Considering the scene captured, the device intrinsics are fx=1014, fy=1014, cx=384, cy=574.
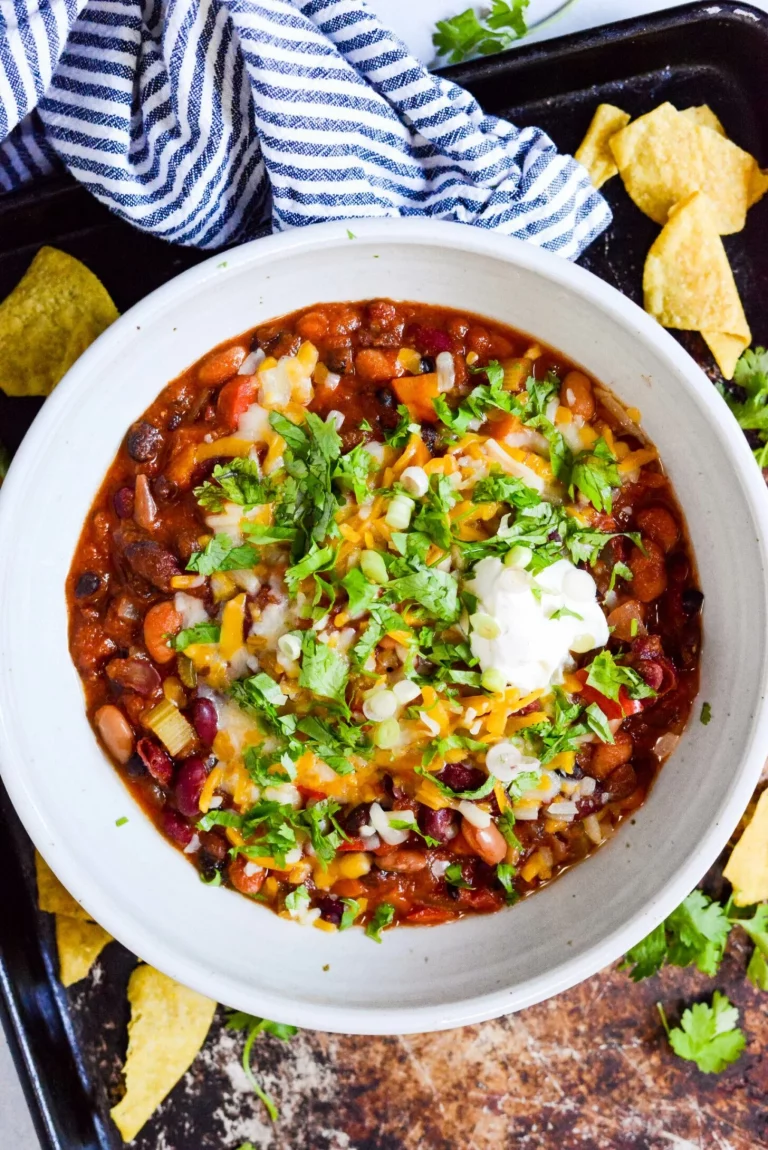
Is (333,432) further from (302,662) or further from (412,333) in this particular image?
(302,662)

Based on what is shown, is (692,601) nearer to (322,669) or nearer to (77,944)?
(322,669)

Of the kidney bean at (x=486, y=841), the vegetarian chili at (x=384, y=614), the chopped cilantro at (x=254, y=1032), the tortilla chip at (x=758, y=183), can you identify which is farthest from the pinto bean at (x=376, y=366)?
the chopped cilantro at (x=254, y=1032)

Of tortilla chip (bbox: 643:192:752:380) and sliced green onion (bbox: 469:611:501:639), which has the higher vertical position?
tortilla chip (bbox: 643:192:752:380)

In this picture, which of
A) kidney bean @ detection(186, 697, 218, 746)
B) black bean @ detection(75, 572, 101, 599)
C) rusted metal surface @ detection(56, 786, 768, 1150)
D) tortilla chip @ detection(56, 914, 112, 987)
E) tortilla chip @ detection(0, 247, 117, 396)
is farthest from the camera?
rusted metal surface @ detection(56, 786, 768, 1150)

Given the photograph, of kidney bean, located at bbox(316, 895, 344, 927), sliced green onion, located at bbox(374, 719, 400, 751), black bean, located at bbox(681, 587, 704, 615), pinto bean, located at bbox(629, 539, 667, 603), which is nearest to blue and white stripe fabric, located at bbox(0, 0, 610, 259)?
pinto bean, located at bbox(629, 539, 667, 603)

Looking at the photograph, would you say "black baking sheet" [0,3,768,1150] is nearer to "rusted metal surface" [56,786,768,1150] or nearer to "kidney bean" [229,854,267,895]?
"rusted metal surface" [56,786,768,1150]

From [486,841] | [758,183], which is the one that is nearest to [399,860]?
[486,841]
